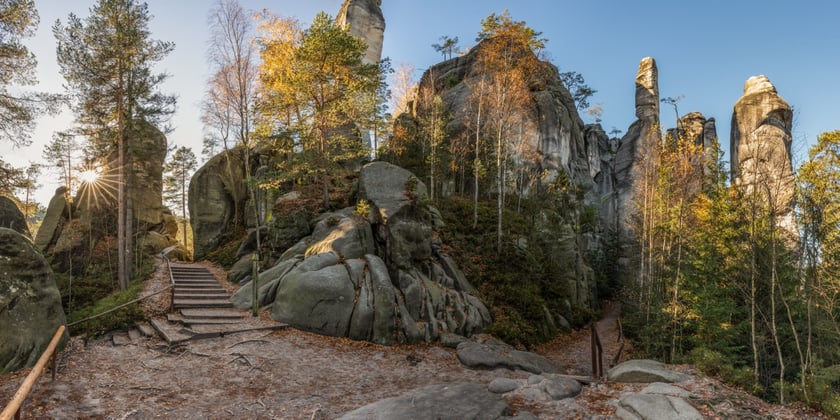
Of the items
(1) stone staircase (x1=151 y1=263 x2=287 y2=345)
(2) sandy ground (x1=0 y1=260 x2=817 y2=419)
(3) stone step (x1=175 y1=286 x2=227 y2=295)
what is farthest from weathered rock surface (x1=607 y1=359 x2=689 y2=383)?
(3) stone step (x1=175 y1=286 x2=227 y2=295)

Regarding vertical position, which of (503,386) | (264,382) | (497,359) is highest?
(503,386)

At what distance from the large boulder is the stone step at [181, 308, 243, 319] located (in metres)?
3.36

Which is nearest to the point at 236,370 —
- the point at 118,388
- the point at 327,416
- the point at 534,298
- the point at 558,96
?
the point at 118,388

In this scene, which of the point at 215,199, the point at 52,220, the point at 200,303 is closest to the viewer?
→ the point at 200,303

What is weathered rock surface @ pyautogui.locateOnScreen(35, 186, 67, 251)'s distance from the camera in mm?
20750

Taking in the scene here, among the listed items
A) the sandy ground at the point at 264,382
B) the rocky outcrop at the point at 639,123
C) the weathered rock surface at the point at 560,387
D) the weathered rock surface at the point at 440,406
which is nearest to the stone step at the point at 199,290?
the sandy ground at the point at 264,382

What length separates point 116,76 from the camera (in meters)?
15.3

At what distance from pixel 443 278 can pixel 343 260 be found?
167 inches

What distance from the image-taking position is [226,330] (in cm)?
1005

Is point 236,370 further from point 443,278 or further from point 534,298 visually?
point 534,298

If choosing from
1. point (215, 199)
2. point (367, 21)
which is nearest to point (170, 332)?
point (215, 199)

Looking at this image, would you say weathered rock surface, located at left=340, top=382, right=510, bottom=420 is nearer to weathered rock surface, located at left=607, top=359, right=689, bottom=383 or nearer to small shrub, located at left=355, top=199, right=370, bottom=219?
weathered rock surface, located at left=607, top=359, right=689, bottom=383

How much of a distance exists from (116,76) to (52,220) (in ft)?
40.8

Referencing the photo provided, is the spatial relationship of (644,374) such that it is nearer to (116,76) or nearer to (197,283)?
(197,283)
